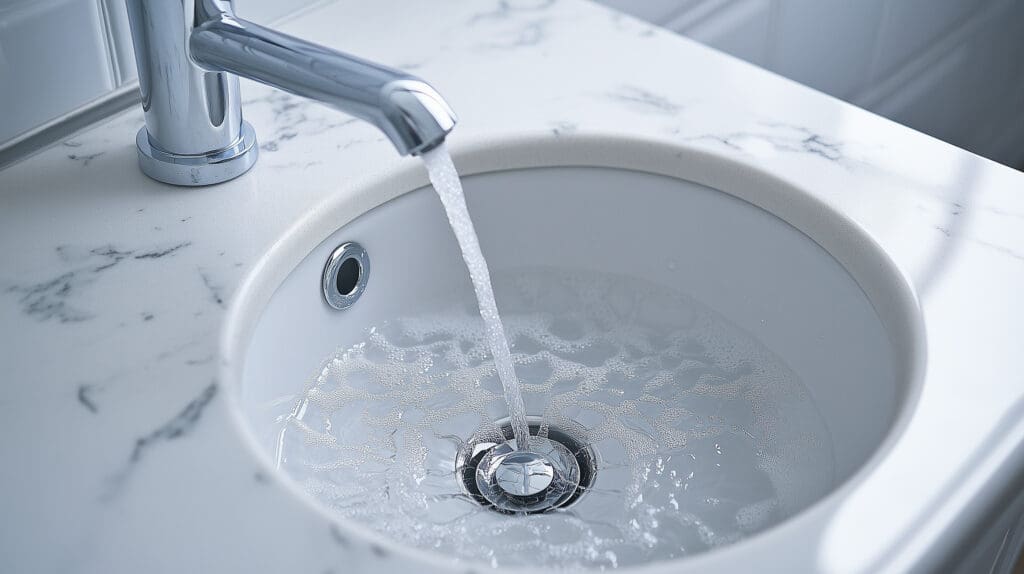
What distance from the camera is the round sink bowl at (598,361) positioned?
583mm

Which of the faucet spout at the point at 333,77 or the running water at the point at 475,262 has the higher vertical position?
the faucet spout at the point at 333,77

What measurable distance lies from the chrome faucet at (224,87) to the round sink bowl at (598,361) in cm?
10

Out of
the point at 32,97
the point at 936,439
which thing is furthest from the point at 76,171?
the point at 936,439

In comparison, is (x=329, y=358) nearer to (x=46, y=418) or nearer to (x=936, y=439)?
(x=46, y=418)

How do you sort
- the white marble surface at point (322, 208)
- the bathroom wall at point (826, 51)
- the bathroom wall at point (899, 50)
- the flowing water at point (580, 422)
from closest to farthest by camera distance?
the white marble surface at point (322, 208) < the flowing water at point (580, 422) < the bathroom wall at point (826, 51) < the bathroom wall at point (899, 50)

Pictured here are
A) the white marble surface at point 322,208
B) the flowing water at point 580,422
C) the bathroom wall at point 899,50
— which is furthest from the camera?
the bathroom wall at point 899,50

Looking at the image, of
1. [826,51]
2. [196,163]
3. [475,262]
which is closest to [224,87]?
[196,163]

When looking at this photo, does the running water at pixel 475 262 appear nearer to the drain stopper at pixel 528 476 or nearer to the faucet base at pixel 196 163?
A: the drain stopper at pixel 528 476

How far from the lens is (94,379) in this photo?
0.54 metres

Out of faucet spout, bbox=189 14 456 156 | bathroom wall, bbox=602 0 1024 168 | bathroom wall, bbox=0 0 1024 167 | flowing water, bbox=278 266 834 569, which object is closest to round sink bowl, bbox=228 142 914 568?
flowing water, bbox=278 266 834 569

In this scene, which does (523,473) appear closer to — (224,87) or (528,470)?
(528,470)

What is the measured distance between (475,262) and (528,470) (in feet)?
0.46

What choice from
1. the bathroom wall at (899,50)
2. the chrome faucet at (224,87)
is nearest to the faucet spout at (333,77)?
the chrome faucet at (224,87)

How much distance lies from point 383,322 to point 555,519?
186 mm
